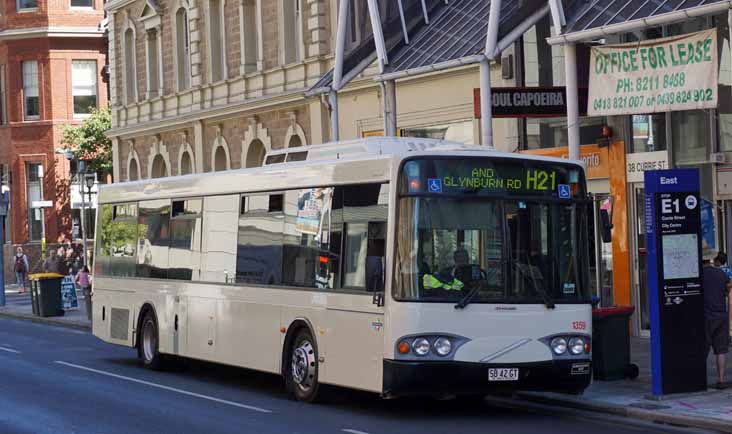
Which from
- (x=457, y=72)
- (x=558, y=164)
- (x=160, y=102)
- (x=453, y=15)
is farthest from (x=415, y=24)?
(x=160, y=102)

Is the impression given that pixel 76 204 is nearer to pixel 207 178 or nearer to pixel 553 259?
pixel 207 178

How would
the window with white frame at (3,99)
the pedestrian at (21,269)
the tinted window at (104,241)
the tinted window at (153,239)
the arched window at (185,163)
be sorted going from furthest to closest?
the window with white frame at (3,99)
the pedestrian at (21,269)
the arched window at (185,163)
the tinted window at (104,241)
the tinted window at (153,239)

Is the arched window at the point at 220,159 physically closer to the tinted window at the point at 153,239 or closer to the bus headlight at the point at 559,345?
the tinted window at the point at 153,239

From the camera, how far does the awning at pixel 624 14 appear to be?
1672 cm

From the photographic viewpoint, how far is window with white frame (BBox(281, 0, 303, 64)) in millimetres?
35500

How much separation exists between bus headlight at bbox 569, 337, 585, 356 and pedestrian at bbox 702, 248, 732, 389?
1779 mm

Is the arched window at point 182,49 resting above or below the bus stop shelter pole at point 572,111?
above

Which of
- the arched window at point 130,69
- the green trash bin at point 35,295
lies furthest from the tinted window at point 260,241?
the arched window at point 130,69

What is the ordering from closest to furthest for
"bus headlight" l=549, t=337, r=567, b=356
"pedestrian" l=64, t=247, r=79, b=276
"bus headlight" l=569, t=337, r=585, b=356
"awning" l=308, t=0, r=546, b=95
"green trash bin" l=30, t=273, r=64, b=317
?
"bus headlight" l=549, t=337, r=567, b=356, "bus headlight" l=569, t=337, r=585, b=356, "awning" l=308, t=0, r=546, b=95, "green trash bin" l=30, t=273, r=64, b=317, "pedestrian" l=64, t=247, r=79, b=276

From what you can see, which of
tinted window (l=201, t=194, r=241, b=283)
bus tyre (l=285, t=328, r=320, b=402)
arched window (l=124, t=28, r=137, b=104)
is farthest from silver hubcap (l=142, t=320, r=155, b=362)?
arched window (l=124, t=28, r=137, b=104)

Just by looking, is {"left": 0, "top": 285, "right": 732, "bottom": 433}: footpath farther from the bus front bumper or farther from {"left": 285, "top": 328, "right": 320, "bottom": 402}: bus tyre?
{"left": 285, "top": 328, "right": 320, "bottom": 402}: bus tyre

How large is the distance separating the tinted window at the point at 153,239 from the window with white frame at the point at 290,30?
45.5 feet

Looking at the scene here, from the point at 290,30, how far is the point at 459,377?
2243cm

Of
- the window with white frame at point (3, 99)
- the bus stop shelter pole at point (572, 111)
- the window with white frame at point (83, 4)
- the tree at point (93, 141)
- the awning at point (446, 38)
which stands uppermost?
the window with white frame at point (83, 4)
